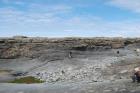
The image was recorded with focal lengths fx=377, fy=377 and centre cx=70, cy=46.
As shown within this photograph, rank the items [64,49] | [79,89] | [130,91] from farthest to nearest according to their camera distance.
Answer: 1. [64,49]
2. [79,89]
3. [130,91]

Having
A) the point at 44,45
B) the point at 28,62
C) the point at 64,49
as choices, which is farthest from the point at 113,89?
the point at 44,45

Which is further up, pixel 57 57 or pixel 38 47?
pixel 38 47

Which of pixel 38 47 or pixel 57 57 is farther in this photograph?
pixel 38 47

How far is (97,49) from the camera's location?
3930 inches

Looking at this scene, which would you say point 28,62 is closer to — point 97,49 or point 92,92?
point 97,49

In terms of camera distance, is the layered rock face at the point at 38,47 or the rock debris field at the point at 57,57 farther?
the layered rock face at the point at 38,47

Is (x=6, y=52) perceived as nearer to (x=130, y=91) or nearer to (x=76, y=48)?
(x=76, y=48)

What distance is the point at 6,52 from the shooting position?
9594cm

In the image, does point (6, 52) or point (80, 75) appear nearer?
point (80, 75)

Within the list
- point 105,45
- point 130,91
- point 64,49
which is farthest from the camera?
point 105,45

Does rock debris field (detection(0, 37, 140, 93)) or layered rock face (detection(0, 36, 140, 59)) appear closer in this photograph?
rock debris field (detection(0, 37, 140, 93))

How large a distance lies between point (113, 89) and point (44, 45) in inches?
2819

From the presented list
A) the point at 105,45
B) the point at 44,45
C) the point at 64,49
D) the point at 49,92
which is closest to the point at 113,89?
the point at 49,92

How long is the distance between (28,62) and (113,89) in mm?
51612
